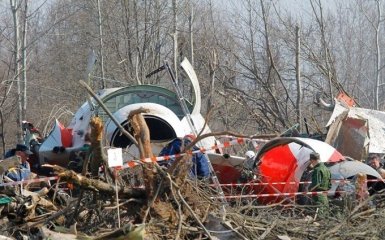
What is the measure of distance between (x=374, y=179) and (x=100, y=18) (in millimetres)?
21094

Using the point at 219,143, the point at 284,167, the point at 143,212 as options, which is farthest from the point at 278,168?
the point at 143,212

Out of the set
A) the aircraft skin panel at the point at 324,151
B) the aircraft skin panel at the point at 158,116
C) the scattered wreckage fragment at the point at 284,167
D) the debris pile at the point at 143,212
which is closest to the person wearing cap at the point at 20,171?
the aircraft skin panel at the point at 158,116

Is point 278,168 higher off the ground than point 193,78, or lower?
lower

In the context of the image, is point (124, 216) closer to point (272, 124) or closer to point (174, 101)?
point (174, 101)

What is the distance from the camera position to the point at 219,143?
1369cm

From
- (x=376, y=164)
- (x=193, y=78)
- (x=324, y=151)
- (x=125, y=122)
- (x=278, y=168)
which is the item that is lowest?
(x=376, y=164)

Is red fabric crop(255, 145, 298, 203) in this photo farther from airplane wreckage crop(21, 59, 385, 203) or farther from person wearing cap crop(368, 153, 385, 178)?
person wearing cap crop(368, 153, 385, 178)

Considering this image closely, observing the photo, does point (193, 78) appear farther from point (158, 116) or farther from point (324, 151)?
point (324, 151)

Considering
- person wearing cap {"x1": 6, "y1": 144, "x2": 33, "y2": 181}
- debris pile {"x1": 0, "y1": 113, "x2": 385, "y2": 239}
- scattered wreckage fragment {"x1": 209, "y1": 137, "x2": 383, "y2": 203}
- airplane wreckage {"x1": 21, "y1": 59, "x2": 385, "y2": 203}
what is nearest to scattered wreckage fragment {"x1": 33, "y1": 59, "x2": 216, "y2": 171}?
airplane wreckage {"x1": 21, "y1": 59, "x2": 385, "y2": 203}

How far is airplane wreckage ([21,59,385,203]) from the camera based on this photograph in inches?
454

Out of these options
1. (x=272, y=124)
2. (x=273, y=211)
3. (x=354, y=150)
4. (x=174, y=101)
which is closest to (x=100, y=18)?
(x=272, y=124)

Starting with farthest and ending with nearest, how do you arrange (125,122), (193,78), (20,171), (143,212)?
1. (193,78)
2. (125,122)
3. (20,171)
4. (143,212)

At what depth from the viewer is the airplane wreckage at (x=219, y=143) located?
11.5 metres

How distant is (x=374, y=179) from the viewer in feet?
37.9
